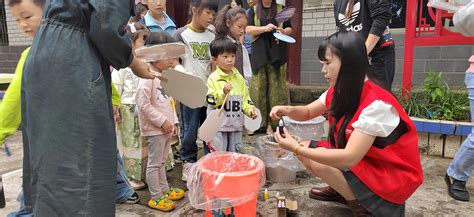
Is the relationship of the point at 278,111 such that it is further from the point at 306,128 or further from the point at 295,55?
the point at 295,55

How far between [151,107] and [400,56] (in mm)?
3952

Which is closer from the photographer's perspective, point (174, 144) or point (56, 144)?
point (56, 144)

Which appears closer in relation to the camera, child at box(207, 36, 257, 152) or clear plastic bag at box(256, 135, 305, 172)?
child at box(207, 36, 257, 152)

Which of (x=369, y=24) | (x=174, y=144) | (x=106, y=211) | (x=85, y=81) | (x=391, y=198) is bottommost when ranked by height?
(x=174, y=144)

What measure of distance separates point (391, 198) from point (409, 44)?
240cm

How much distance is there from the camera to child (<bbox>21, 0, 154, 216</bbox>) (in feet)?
4.64

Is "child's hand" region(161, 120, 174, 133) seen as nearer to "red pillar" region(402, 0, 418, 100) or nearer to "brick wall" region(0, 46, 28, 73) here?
"red pillar" region(402, 0, 418, 100)

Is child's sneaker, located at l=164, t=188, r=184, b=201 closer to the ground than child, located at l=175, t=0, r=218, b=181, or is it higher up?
closer to the ground

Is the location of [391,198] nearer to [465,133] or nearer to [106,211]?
[106,211]

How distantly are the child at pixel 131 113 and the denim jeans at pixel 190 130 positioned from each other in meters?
0.52

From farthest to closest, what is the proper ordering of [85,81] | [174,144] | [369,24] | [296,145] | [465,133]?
[174,144] < [465,133] < [369,24] < [296,145] < [85,81]

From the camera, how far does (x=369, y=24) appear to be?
290cm

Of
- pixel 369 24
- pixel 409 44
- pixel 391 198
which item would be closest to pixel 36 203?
pixel 391 198

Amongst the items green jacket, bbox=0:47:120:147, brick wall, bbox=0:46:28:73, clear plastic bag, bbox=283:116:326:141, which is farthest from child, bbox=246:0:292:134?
brick wall, bbox=0:46:28:73
